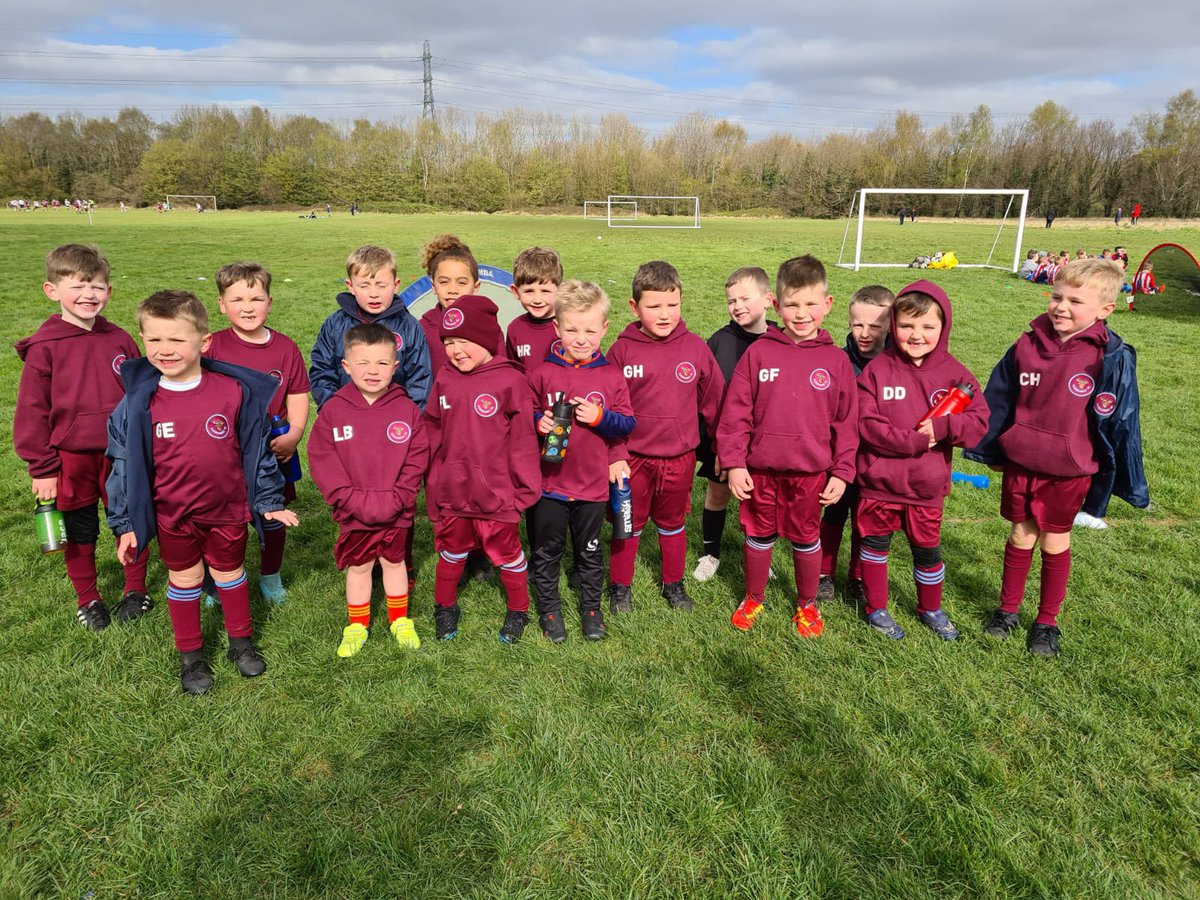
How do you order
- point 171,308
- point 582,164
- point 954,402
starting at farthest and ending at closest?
point 582,164, point 954,402, point 171,308

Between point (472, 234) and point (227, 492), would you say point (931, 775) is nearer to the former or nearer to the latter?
point (227, 492)

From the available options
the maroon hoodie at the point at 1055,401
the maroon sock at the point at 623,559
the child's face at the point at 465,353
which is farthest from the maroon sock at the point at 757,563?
the child's face at the point at 465,353

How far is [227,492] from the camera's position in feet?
11.1

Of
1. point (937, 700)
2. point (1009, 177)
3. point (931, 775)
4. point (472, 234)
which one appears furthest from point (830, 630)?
point (1009, 177)

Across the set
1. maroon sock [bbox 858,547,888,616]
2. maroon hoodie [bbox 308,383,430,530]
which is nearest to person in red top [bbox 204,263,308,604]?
maroon hoodie [bbox 308,383,430,530]

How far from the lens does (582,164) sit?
246ft

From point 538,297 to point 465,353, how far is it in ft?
3.21

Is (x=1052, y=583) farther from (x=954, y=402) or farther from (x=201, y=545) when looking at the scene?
(x=201, y=545)

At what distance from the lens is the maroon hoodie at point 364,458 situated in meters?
3.54

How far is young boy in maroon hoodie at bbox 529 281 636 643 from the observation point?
3.63 metres

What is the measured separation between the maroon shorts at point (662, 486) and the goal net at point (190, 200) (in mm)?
84323

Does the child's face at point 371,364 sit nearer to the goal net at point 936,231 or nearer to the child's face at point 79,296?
the child's face at point 79,296

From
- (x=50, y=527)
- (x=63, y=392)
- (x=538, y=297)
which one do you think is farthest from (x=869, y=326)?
(x=50, y=527)

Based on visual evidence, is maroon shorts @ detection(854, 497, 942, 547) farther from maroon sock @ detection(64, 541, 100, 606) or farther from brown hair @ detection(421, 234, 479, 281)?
maroon sock @ detection(64, 541, 100, 606)
